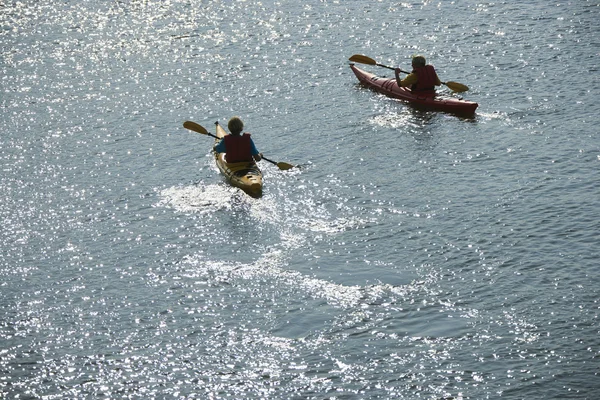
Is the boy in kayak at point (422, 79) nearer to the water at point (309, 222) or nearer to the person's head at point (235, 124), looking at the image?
the water at point (309, 222)

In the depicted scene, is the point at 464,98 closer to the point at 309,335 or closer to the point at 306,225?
the point at 306,225

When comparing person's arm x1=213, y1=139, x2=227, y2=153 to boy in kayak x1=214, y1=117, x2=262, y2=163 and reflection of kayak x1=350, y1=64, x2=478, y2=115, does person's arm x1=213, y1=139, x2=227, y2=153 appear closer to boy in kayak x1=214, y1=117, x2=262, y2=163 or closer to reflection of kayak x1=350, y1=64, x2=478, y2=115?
boy in kayak x1=214, y1=117, x2=262, y2=163

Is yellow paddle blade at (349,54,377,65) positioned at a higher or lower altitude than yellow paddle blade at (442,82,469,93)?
higher

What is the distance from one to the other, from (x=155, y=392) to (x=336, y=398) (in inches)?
104

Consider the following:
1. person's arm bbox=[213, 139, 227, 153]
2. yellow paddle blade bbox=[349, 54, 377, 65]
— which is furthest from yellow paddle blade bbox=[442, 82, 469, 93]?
Answer: person's arm bbox=[213, 139, 227, 153]

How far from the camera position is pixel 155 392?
1398 cm

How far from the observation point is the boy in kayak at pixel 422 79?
25.8 meters

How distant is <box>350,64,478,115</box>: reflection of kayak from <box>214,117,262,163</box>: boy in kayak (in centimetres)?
600

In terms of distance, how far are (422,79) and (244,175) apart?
281 inches

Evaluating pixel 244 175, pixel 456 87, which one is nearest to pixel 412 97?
pixel 456 87

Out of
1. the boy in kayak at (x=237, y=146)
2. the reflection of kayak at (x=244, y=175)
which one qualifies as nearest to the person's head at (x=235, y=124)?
the boy in kayak at (x=237, y=146)

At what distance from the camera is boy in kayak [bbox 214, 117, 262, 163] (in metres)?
21.5

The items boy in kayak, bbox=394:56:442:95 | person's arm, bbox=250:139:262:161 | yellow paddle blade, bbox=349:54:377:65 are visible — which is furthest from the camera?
yellow paddle blade, bbox=349:54:377:65

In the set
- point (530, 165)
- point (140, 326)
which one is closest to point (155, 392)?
point (140, 326)
